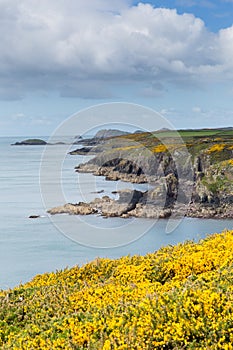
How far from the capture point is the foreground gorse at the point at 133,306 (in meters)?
7.25

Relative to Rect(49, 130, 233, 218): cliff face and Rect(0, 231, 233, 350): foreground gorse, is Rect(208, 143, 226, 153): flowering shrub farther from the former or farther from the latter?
Rect(0, 231, 233, 350): foreground gorse

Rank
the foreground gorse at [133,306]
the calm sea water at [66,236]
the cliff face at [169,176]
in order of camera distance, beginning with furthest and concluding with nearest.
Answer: the cliff face at [169,176]
the calm sea water at [66,236]
the foreground gorse at [133,306]

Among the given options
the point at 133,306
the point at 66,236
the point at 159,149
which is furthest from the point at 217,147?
the point at 133,306

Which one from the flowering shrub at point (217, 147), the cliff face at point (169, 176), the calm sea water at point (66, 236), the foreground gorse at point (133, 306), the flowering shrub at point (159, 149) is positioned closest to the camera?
the foreground gorse at point (133, 306)

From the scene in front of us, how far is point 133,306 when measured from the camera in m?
8.54

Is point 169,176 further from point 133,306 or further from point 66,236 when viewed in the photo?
point 133,306

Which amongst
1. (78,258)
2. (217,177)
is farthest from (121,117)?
(217,177)

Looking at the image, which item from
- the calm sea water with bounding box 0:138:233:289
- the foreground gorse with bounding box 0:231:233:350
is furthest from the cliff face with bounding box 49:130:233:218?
the foreground gorse with bounding box 0:231:233:350

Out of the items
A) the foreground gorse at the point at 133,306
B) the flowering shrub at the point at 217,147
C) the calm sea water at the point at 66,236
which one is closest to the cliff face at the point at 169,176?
the flowering shrub at the point at 217,147

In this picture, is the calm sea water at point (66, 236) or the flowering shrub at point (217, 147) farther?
the flowering shrub at point (217, 147)

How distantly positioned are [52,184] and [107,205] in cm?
1788

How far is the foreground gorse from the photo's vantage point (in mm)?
7250

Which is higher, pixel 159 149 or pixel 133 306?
pixel 159 149

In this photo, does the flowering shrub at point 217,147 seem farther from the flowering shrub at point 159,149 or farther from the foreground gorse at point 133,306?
the foreground gorse at point 133,306
